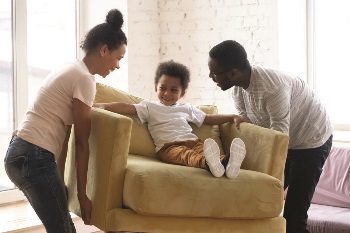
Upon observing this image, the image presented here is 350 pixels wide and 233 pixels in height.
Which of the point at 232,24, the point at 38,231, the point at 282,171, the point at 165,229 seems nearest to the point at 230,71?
the point at 282,171

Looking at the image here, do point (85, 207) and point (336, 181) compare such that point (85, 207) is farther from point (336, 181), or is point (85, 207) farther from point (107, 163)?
point (336, 181)

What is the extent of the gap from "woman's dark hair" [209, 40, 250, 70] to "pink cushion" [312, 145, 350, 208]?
3.12 ft

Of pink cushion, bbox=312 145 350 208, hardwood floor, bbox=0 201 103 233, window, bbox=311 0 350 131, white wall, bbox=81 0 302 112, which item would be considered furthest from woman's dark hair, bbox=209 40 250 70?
window, bbox=311 0 350 131

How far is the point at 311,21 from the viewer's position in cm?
437

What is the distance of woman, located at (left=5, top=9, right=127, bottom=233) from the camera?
2.31m

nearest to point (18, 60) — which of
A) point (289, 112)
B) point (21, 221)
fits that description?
point (21, 221)

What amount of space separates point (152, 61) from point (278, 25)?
0.94 meters

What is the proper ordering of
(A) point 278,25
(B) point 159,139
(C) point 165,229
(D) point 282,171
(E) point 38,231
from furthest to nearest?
(A) point 278,25 < (E) point 38,231 < (B) point 159,139 < (D) point 282,171 < (C) point 165,229

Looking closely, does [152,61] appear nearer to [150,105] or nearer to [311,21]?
[311,21]

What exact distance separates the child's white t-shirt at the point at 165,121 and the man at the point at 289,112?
317 mm

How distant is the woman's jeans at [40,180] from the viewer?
2299 millimetres

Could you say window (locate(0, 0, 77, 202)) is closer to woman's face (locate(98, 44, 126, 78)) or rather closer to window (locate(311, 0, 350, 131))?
woman's face (locate(98, 44, 126, 78))

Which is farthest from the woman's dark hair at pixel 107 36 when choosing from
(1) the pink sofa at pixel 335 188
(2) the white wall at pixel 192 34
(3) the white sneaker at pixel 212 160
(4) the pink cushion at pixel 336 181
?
(2) the white wall at pixel 192 34

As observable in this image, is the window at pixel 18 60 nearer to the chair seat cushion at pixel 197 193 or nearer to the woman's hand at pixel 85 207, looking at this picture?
the woman's hand at pixel 85 207
